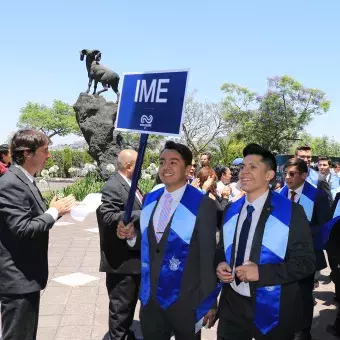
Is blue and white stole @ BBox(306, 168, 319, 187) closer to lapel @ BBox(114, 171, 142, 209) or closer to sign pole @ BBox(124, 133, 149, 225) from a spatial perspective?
lapel @ BBox(114, 171, 142, 209)

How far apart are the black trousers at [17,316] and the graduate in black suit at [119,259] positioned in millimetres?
870

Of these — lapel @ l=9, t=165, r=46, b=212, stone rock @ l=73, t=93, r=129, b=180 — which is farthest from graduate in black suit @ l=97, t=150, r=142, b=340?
stone rock @ l=73, t=93, r=129, b=180

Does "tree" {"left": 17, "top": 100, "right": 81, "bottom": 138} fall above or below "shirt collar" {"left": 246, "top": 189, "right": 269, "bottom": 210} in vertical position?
above

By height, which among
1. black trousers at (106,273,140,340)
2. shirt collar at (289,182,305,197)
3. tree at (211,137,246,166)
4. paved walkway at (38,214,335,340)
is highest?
tree at (211,137,246,166)

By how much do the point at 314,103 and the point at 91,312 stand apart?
35019 millimetres

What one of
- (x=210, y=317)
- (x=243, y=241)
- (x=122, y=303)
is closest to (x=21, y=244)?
Result: (x=122, y=303)

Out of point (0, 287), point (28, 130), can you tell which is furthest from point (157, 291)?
point (28, 130)

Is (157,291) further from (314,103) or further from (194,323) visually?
(314,103)

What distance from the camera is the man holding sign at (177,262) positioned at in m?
2.34

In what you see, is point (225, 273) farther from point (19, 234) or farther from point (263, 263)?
point (19, 234)

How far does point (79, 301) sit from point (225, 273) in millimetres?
2949

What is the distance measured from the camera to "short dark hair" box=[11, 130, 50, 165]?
2.65m

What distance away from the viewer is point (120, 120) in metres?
2.57

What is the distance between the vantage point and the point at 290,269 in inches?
86.0
